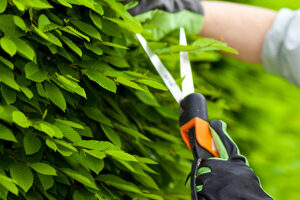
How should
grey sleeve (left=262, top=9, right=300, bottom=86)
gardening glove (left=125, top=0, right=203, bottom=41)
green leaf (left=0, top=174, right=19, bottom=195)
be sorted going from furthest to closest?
grey sleeve (left=262, top=9, right=300, bottom=86)
gardening glove (left=125, top=0, right=203, bottom=41)
green leaf (left=0, top=174, right=19, bottom=195)

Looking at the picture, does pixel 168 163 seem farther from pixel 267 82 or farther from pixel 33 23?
pixel 267 82

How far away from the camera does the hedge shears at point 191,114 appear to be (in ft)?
3.43

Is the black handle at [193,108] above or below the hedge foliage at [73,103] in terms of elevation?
below

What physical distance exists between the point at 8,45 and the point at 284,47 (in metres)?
1.16

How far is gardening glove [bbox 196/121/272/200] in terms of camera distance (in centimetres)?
95

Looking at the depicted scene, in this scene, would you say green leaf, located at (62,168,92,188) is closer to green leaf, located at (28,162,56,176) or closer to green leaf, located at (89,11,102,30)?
green leaf, located at (28,162,56,176)

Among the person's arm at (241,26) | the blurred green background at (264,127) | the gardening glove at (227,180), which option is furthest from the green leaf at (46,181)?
the blurred green background at (264,127)

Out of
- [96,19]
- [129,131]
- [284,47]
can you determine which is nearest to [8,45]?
[96,19]

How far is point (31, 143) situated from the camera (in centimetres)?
84

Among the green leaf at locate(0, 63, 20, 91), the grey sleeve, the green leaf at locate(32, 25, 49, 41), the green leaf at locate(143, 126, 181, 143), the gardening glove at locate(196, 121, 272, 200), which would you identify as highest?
the green leaf at locate(32, 25, 49, 41)

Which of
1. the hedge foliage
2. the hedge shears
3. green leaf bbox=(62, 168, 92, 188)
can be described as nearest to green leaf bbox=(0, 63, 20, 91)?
the hedge foliage

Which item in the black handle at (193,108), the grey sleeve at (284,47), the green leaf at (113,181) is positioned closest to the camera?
the green leaf at (113,181)

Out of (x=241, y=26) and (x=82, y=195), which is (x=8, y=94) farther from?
(x=241, y=26)

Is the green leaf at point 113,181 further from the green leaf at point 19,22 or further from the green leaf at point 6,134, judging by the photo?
the green leaf at point 19,22
